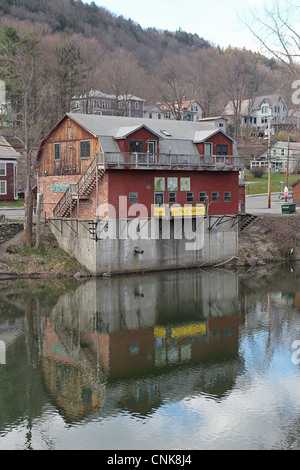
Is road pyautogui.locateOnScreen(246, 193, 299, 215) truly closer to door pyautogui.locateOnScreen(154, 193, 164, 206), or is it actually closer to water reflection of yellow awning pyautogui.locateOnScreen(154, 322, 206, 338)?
door pyautogui.locateOnScreen(154, 193, 164, 206)

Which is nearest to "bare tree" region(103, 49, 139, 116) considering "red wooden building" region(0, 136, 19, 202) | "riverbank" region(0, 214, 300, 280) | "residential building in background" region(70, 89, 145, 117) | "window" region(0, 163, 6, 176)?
"residential building in background" region(70, 89, 145, 117)

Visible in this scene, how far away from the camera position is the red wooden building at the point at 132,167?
136ft

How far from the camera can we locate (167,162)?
43125mm

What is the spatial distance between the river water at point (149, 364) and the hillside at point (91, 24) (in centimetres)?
11321

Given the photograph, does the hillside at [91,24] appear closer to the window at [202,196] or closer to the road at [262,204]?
the road at [262,204]

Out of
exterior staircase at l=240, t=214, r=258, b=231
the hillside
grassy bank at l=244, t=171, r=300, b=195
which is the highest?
the hillside

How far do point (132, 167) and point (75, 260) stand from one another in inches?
333

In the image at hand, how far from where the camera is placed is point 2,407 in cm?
2077

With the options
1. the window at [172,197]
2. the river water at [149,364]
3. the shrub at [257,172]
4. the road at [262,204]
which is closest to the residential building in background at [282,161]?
the shrub at [257,172]

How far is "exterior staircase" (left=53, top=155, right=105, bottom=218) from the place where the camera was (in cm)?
4091

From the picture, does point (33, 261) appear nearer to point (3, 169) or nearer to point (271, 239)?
point (3, 169)

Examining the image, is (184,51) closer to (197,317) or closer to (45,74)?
(45,74)

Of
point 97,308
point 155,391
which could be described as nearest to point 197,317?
point 97,308

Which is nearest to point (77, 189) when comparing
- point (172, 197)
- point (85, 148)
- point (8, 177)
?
point (85, 148)
